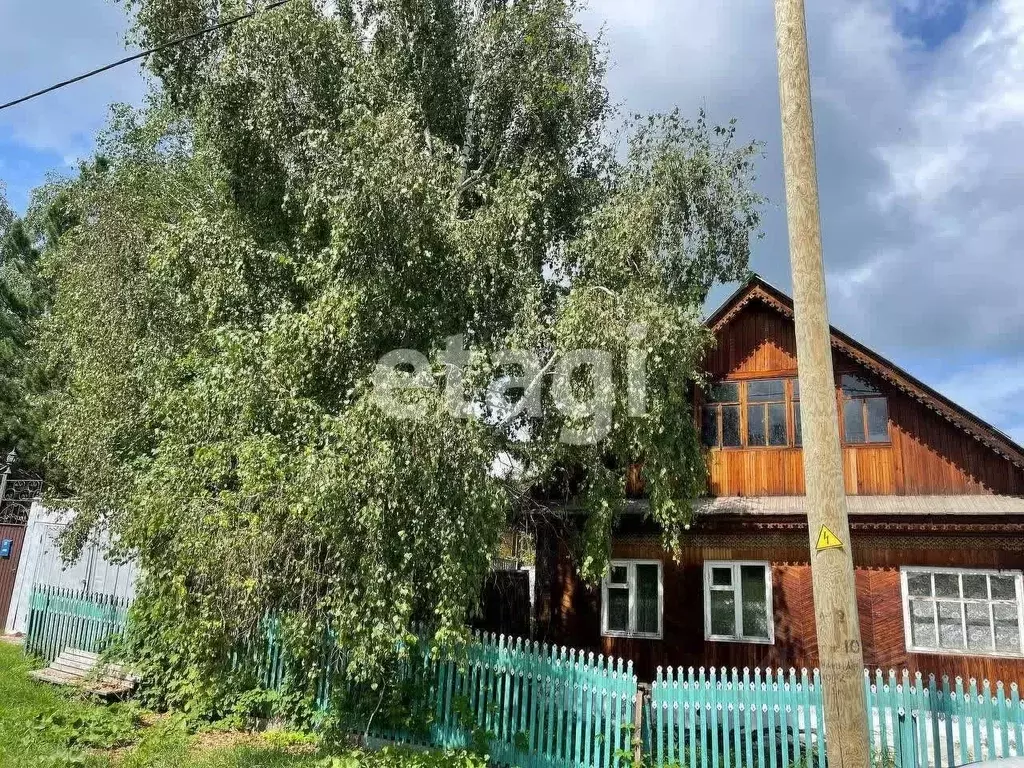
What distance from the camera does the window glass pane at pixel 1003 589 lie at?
1141 centimetres

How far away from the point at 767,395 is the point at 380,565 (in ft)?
30.1

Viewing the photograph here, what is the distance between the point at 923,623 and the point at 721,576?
3.27 m

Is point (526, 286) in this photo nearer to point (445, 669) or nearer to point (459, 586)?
point (459, 586)

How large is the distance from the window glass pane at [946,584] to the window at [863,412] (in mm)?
2456

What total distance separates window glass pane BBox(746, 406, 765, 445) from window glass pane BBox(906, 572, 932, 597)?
132 inches

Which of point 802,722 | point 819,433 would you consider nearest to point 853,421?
point 802,722

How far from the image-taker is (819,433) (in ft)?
16.4

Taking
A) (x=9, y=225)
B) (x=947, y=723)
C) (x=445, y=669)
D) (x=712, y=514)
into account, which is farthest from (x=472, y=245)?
(x=9, y=225)

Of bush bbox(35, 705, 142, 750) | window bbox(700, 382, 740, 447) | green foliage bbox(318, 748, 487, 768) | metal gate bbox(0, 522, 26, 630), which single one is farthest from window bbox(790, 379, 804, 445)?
metal gate bbox(0, 522, 26, 630)

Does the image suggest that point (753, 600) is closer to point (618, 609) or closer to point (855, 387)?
point (618, 609)

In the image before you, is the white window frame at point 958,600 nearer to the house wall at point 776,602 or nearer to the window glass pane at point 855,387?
the house wall at point 776,602

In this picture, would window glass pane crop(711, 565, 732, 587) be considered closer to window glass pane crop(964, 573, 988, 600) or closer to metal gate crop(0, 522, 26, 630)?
window glass pane crop(964, 573, 988, 600)

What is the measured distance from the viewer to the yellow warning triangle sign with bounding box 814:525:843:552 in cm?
477

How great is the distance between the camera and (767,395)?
1406cm
